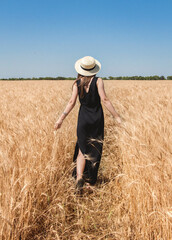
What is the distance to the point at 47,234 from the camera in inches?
67.3

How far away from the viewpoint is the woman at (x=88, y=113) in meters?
2.51

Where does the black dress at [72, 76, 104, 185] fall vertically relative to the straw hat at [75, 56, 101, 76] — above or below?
below

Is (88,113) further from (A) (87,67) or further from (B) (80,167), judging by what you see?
(B) (80,167)

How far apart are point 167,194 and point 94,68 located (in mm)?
1548

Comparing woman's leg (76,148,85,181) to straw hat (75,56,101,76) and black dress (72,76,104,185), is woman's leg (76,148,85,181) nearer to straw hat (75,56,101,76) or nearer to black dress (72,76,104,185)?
black dress (72,76,104,185)

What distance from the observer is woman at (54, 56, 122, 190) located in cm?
251

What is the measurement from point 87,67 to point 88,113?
517 millimetres

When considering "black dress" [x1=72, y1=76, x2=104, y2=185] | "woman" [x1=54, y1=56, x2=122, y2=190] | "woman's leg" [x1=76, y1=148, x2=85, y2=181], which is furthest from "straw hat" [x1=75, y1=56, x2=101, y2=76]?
"woman's leg" [x1=76, y1=148, x2=85, y2=181]

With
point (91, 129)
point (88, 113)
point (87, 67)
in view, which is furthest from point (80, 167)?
point (87, 67)

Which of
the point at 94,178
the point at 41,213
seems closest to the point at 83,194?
the point at 94,178

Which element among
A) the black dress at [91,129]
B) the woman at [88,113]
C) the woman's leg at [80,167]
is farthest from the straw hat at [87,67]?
the woman's leg at [80,167]

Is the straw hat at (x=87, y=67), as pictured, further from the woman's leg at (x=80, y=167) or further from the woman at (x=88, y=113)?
the woman's leg at (x=80, y=167)

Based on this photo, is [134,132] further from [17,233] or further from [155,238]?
[17,233]

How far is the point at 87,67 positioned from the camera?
2494mm
